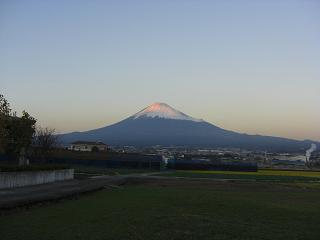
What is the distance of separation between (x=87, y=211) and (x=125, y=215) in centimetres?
220

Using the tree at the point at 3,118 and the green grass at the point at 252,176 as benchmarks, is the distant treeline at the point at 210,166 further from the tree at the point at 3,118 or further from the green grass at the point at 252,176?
the tree at the point at 3,118

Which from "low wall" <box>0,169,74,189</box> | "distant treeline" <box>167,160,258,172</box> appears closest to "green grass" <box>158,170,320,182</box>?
"distant treeline" <box>167,160,258,172</box>

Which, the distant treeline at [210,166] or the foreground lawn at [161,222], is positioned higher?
the distant treeline at [210,166]

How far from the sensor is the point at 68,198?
88.0 ft

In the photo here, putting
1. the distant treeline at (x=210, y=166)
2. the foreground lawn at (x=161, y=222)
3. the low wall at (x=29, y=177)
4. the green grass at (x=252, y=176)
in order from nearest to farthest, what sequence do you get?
1. the foreground lawn at (x=161, y=222)
2. the low wall at (x=29, y=177)
3. the green grass at (x=252, y=176)
4. the distant treeline at (x=210, y=166)

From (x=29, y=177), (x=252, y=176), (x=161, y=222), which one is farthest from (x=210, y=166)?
(x=161, y=222)

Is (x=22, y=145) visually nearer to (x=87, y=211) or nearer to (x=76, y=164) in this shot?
(x=87, y=211)

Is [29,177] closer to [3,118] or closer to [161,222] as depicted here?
[3,118]

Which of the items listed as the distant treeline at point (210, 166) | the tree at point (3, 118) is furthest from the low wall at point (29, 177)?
the distant treeline at point (210, 166)

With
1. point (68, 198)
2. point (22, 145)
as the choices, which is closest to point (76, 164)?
point (22, 145)

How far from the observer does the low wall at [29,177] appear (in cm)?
3203

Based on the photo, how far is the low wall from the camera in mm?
32031

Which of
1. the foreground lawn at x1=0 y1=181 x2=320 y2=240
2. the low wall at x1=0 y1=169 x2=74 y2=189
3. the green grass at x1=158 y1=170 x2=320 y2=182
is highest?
the low wall at x1=0 y1=169 x2=74 y2=189

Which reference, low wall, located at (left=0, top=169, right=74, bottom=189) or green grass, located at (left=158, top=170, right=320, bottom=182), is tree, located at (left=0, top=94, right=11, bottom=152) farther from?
green grass, located at (left=158, top=170, right=320, bottom=182)
